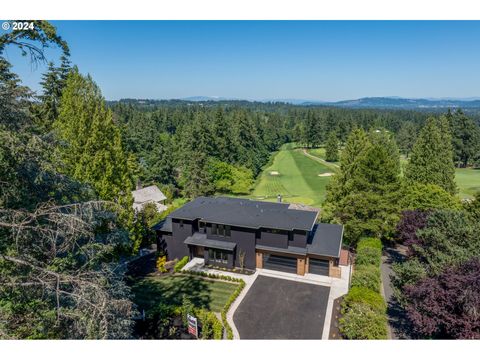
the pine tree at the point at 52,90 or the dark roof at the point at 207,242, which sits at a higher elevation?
the pine tree at the point at 52,90

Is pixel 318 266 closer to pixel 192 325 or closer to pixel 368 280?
pixel 368 280

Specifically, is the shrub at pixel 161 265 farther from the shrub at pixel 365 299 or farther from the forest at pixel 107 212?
the shrub at pixel 365 299

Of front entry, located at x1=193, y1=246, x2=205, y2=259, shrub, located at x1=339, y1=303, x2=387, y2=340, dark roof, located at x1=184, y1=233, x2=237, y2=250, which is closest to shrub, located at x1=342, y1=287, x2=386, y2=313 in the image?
shrub, located at x1=339, y1=303, x2=387, y2=340

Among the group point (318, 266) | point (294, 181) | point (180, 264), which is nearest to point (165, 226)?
point (180, 264)

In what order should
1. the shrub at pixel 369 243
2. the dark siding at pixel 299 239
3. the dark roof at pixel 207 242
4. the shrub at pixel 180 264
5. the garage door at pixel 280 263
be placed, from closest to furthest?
the dark siding at pixel 299 239, the garage door at pixel 280 263, the dark roof at pixel 207 242, the shrub at pixel 369 243, the shrub at pixel 180 264

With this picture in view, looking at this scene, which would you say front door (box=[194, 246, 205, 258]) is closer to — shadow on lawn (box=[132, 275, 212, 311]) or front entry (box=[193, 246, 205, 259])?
front entry (box=[193, 246, 205, 259])

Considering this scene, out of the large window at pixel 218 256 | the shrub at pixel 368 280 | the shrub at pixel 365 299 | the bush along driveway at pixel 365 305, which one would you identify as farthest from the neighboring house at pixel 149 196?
the shrub at pixel 365 299
